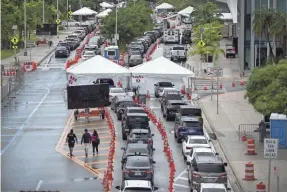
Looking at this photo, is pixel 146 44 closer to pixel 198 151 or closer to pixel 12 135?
pixel 12 135

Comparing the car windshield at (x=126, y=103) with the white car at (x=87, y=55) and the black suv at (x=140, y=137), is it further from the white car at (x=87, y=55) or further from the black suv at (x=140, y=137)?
the white car at (x=87, y=55)

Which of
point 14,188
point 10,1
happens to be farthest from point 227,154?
point 10,1

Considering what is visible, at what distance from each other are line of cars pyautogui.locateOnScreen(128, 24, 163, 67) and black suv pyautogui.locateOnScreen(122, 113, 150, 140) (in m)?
35.1

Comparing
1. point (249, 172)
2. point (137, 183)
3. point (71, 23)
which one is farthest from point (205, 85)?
point (71, 23)

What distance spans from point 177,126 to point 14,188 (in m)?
13.0

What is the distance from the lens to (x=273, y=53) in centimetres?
6831

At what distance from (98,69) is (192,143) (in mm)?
19311

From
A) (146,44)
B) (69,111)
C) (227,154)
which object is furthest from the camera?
(146,44)

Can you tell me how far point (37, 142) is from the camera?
4416 cm

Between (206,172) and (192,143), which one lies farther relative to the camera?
(192,143)

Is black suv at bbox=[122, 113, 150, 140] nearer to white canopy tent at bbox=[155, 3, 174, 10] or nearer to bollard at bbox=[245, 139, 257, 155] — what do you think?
bollard at bbox=[245, 139, 257, 155]

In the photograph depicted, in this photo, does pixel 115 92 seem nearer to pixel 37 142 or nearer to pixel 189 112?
pixel 189 112

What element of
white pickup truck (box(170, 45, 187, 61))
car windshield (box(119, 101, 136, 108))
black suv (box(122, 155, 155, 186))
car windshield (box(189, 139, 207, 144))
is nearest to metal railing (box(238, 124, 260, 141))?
car windshield (box(189, 139, 207, 144))

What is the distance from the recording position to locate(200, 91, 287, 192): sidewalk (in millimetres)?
36125
